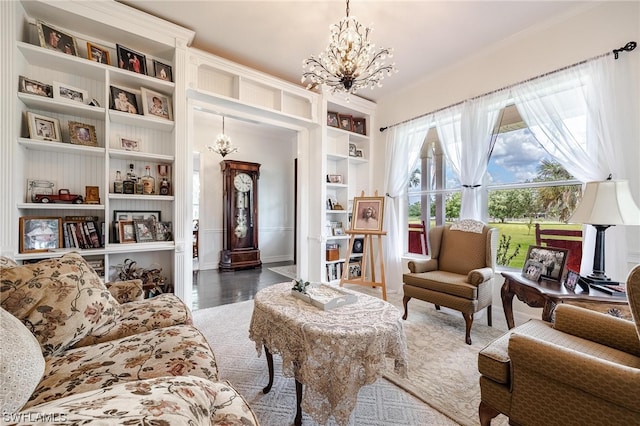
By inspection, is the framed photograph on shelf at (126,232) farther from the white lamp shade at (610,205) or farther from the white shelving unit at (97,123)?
the white lamp shade at (610,205)

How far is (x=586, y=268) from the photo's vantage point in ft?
7.88

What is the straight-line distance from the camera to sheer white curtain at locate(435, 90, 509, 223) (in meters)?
3.09

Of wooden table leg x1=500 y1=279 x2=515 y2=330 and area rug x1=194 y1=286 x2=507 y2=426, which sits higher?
wooden table leg x1=500 y1=279 x2=515 y2=330

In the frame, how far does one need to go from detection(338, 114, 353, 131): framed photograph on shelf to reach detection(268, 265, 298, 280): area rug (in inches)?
103

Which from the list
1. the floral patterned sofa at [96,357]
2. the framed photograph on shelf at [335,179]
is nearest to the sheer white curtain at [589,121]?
the framed photograph on shelf at [335,179]

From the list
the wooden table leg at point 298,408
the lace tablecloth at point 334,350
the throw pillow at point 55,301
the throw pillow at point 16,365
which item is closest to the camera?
the throw pillow at point 16,365

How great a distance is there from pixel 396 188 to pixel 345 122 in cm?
137

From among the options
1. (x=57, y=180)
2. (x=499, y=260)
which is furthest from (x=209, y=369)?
(x=499, y=260)

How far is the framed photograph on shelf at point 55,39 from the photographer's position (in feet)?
7.28

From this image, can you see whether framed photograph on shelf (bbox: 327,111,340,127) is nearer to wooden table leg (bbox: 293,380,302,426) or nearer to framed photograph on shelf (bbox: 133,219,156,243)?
framed photograph on shelf (bbox: 133,219,156,243)

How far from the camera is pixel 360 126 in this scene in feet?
15.2

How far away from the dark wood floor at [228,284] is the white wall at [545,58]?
344 cm

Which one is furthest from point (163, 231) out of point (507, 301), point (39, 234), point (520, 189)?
point (520, 189)

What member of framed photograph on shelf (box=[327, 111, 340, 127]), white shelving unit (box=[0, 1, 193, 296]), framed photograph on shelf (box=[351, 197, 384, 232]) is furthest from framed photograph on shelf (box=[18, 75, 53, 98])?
framed photograph on shelf (box=[351, 197, 384, 232])
